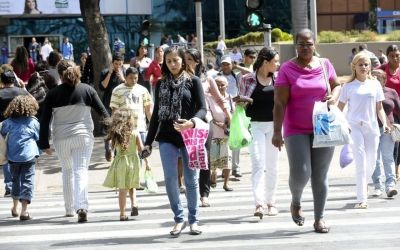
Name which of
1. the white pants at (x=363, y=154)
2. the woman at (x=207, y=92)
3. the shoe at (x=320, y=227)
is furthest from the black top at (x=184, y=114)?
the white pants at (x=363, y=154)

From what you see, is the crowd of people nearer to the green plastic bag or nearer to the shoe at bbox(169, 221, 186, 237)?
the shoe at bbox(169, 221, 186, 237)

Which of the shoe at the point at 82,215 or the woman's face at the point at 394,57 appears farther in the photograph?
the woman's face at the point at 394,57

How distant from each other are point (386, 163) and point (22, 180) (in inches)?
178

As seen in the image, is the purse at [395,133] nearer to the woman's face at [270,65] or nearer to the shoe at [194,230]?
the woman's face at [270,65]

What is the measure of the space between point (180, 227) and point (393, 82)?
194 inches

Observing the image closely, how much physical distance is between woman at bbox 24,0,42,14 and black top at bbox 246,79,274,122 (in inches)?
1723

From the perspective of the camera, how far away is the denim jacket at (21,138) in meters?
10.6

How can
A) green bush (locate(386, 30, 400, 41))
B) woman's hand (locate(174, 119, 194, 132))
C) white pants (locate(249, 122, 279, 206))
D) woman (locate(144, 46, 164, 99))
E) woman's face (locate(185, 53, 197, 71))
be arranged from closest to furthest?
1. woman's hand (locate(174, 119, 194, 132))
2. woman's face (locate(185, 53, 197, 71))
3. white pants (locate(249, 122, 279, 206))
4. woman (locate(144, 46, 164, 99))
5. green bush (locate(386, 30, 400, 41))

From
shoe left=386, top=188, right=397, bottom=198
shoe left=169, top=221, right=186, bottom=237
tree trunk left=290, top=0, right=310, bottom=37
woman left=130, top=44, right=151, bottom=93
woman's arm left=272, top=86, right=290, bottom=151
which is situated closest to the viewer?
woman's arm left=272, top=86, right=290, bottom=151

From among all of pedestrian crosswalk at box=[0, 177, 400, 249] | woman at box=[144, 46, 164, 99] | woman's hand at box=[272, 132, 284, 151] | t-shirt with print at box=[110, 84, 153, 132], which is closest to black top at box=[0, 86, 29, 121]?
t-shirt with print at box=[110, 84, 153, 132]

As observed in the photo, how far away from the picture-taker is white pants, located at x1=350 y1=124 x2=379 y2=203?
10.1 metres

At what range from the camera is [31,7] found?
51.8m

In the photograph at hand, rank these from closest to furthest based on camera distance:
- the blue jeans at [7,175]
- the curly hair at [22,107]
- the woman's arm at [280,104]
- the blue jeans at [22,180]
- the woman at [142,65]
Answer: the woman's arm at [280,104] → the blue jeans at [22,180] → the curly hair at [22,107] → the blue jeans at [7,175] → the woman at [142,65]

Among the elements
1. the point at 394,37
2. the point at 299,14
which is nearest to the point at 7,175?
the point at 299,14
